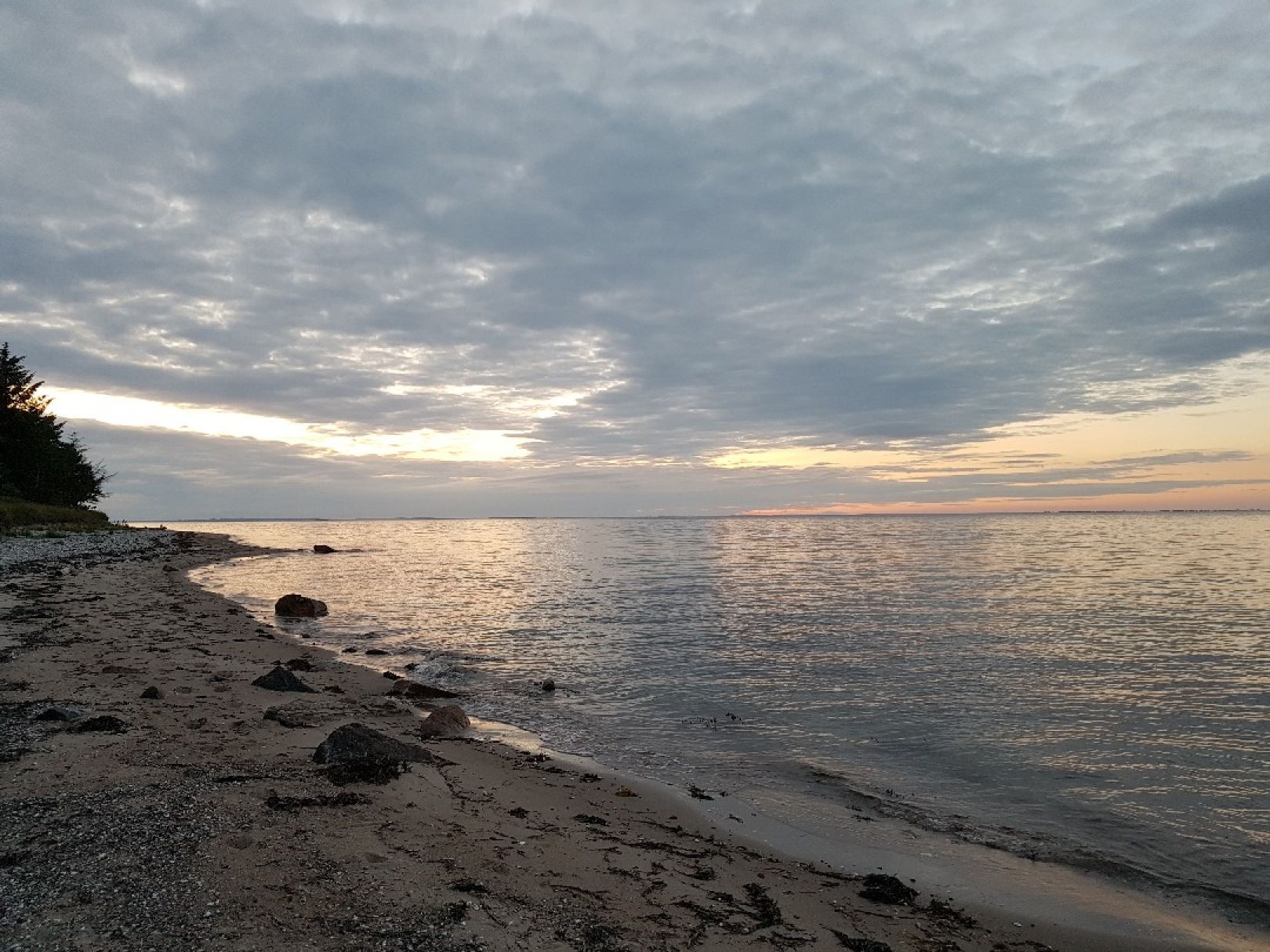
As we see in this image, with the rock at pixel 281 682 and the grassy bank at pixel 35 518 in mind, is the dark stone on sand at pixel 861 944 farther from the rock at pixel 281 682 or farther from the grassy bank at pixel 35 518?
the grassy bank at pixel 35 518

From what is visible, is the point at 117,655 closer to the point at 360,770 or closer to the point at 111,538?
the point at 360,770

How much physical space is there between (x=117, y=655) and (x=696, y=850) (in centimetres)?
1490

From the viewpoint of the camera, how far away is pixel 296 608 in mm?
28297

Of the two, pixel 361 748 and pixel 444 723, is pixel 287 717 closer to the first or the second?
pixel 444 723

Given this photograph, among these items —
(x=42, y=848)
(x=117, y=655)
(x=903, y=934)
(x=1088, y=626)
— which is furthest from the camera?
(x=1088, y=626)

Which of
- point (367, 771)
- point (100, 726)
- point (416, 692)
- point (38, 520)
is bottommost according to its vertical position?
point (416, 692)

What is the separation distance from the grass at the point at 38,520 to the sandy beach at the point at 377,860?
5394cm

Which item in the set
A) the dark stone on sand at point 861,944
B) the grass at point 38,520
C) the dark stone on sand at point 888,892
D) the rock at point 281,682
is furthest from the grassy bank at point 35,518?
the dark stone on sand at point 861,944

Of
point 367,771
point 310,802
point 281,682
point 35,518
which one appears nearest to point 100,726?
point 367,771

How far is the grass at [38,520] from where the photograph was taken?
175ft

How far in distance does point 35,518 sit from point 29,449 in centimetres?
1187

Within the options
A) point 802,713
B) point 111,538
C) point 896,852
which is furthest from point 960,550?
point 111,538

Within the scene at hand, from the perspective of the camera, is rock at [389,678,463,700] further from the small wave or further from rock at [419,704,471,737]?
the small wave

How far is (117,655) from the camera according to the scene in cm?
1588
